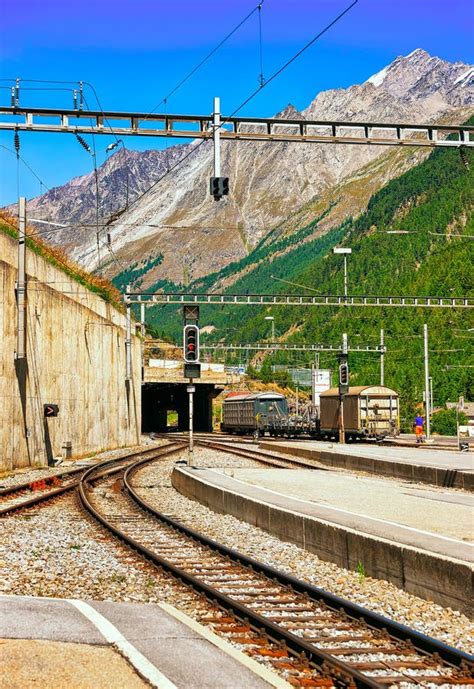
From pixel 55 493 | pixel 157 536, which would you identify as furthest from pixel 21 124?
pixel 157 536

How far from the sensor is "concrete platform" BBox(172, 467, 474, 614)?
1043cm

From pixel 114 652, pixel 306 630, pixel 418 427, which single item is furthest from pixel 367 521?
pixel 418 427

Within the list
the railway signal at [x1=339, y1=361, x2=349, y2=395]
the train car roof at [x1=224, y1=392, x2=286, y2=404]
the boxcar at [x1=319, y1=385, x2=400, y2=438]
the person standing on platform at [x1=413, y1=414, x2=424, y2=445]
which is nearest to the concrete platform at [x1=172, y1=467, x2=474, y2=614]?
the railway signal at [x1=339, y1=361, x2=349, y2=395]

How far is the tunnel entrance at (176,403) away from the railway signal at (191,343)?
55.2 m

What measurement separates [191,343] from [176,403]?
245 ft

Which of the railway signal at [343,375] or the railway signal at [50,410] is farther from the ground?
the railway signal at [343,375]

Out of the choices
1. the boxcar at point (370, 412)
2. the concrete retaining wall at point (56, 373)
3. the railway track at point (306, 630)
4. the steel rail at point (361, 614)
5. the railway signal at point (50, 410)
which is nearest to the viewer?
the railway track at point (306, 630)

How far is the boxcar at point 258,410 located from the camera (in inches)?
2825

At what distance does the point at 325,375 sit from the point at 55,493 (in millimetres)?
74239

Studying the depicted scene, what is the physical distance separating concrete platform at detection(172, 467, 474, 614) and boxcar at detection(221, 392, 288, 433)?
152 ft

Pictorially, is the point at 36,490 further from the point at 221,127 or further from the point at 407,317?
the point at 407,317

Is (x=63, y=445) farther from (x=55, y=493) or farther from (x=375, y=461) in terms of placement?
(x=55, y=493)

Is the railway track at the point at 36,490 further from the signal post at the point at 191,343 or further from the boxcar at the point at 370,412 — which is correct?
the boxcar at the point at 370,412

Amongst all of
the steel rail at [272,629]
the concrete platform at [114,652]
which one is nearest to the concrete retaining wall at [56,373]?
the steel rail at [272,629]
